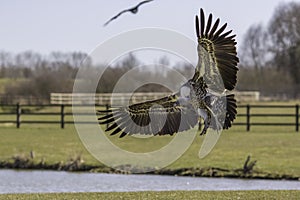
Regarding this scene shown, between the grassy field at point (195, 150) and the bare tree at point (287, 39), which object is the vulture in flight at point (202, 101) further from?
the bare tree at point (287, 39)

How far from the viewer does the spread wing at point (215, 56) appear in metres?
8.79

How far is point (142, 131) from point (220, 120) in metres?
1.19

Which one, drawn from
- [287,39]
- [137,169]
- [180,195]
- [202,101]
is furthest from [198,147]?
[287,39]

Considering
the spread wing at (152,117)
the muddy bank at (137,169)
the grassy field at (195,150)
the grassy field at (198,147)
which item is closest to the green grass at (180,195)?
the grassy field at (195,150)

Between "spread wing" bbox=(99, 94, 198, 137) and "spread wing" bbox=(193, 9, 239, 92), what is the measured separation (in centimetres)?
74

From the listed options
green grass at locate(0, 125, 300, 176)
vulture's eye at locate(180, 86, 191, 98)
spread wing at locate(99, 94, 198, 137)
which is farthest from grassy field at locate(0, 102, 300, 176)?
vulture's eye at locate(180, 86, 191, 98)

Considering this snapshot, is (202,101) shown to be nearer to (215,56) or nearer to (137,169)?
(215,56)

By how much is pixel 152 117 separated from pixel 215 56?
1486 mm

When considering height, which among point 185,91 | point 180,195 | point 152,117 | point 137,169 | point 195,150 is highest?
point 185,91

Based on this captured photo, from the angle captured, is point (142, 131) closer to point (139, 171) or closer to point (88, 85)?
point (139, 171)

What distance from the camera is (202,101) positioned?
9195 millimetres

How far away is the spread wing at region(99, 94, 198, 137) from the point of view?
31.6 feet

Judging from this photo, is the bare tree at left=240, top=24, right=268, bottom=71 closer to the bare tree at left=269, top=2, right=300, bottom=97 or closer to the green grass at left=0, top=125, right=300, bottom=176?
the bare tree at left=269, top=2, right=300, bottom=97

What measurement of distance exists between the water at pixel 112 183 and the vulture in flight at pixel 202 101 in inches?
179
